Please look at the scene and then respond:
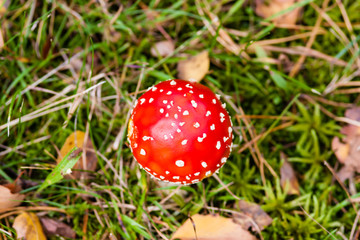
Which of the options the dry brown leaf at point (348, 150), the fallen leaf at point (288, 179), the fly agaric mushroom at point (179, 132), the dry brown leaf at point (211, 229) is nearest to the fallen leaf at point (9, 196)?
the fly agaric mushroom at point (179, 132)

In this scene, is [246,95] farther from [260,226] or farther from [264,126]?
[260,226]

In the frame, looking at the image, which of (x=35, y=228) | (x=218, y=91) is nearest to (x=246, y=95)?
(x=218, y=91)

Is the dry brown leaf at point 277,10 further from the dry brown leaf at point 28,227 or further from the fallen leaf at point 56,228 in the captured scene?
the dry brown leaf at point 28,227

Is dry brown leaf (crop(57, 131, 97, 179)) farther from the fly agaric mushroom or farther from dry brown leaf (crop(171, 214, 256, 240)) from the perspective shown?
dry brown leaf (crop(171, 214, 256, 240))

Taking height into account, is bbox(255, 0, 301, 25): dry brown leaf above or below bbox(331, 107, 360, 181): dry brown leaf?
above

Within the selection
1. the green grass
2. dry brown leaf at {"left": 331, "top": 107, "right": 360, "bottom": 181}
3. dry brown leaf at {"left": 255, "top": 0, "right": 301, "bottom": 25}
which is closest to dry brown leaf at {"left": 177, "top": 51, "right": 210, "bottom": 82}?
the green grass

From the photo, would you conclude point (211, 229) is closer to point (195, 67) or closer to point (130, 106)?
point (130, 106)
